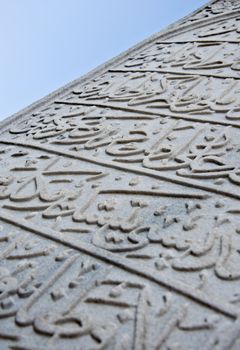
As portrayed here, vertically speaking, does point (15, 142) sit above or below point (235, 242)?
above

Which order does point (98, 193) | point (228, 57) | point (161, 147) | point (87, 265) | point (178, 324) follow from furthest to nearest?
point (228, 57) < point (161, 147) < point (98, 193) < point (87, 265) < point (178, 324)

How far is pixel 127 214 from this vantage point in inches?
73.7

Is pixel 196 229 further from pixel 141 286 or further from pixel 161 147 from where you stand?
pixel 161 147

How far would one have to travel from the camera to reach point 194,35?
382 cm

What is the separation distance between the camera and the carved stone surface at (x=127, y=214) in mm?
1371

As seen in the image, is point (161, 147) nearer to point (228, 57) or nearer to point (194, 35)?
point (228, 57)

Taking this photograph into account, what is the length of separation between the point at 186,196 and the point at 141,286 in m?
0.51

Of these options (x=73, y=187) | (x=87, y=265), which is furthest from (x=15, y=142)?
(x=87, y=265)

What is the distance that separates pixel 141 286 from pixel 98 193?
0.62 metres

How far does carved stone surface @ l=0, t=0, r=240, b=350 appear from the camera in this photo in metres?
1.37

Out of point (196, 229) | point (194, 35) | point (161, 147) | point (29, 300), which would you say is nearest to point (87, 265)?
point (29, 300)

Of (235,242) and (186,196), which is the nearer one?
(235,242)

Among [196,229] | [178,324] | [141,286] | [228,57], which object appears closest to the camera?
[178,324]

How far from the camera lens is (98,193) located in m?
2.04
